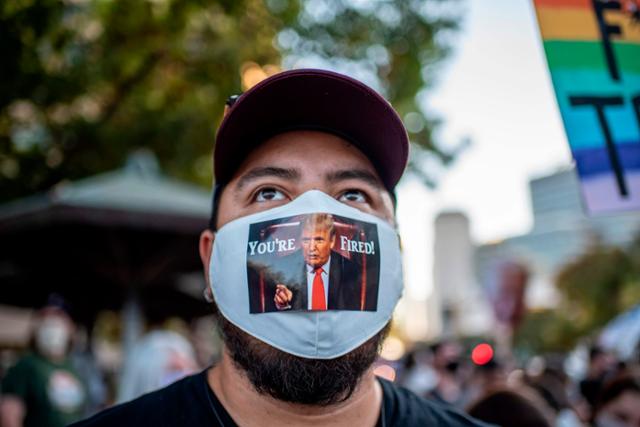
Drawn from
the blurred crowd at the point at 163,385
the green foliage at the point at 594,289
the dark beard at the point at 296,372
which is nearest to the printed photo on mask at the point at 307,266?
the dark beard at the point at 296,372

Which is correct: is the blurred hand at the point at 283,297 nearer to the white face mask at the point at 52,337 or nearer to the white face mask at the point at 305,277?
the white face mask at the point at 305,277

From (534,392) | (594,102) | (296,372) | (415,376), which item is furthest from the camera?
(415,376)

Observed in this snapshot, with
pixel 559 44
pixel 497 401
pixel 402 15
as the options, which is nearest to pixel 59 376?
pixel 497 401

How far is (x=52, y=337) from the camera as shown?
14.1 feet

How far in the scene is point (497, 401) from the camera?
125 inches

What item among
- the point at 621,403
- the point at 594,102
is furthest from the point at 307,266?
the point at 621,403

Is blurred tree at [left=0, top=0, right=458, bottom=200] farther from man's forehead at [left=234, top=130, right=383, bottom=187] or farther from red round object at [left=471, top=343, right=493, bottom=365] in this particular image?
man's forehead at [left=234, top=130, right=383, bottom=187]

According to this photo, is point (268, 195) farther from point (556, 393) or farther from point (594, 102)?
point (556, 393)

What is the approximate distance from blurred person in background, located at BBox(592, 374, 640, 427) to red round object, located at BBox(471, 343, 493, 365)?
7.24ft

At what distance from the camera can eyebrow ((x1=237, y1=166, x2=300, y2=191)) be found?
5.32 ft

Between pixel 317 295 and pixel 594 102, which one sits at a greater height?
pixel 594 102

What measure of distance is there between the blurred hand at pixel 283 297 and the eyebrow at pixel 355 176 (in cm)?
32

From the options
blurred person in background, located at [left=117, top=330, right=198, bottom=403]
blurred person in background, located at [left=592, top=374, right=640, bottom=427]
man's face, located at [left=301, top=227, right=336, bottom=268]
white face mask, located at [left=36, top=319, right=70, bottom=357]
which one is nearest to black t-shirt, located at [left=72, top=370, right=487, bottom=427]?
man's face, located at [left=301, top=227, right=336, bottom=268]

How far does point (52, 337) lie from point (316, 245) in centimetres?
340
